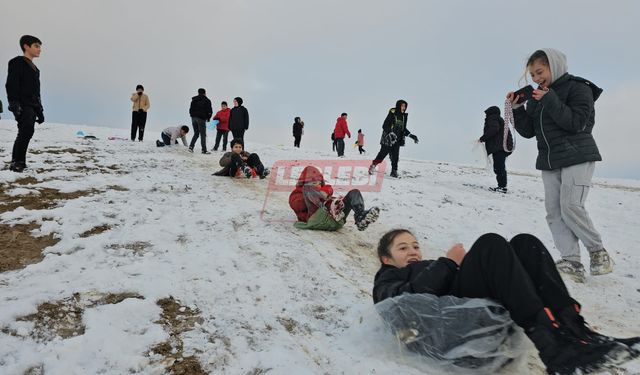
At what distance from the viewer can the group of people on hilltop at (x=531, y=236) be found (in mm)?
2146

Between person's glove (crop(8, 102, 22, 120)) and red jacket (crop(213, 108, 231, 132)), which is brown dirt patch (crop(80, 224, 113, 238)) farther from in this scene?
red jacket (crop(213, 108, 231, 132))

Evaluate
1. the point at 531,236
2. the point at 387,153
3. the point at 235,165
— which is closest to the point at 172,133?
the point at 235,165

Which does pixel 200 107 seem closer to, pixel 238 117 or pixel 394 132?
pixel 238 117

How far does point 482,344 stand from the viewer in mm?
2260

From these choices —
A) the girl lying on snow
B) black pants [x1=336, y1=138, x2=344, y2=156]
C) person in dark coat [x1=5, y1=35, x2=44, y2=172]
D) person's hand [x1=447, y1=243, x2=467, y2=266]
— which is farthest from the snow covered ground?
black pants [x1=336, y1=138, x2=344, y2=156]

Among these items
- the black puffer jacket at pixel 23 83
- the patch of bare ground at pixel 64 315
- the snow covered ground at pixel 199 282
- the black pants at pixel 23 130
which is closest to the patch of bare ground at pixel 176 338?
the snow covered ground at pixel 199 282

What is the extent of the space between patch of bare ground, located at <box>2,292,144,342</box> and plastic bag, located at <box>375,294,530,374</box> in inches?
84.8

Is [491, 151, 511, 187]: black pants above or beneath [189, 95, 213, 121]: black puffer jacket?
beneath

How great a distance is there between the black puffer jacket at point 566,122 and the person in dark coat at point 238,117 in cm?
1106

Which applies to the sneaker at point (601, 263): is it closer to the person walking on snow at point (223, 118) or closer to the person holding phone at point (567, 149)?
the person holding phone at point (567, 149)

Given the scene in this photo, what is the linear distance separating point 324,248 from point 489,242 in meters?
2.60

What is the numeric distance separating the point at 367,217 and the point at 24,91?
6.45 m

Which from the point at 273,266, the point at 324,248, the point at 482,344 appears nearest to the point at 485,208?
the point at 324,248

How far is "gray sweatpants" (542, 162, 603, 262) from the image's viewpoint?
4.37 m
